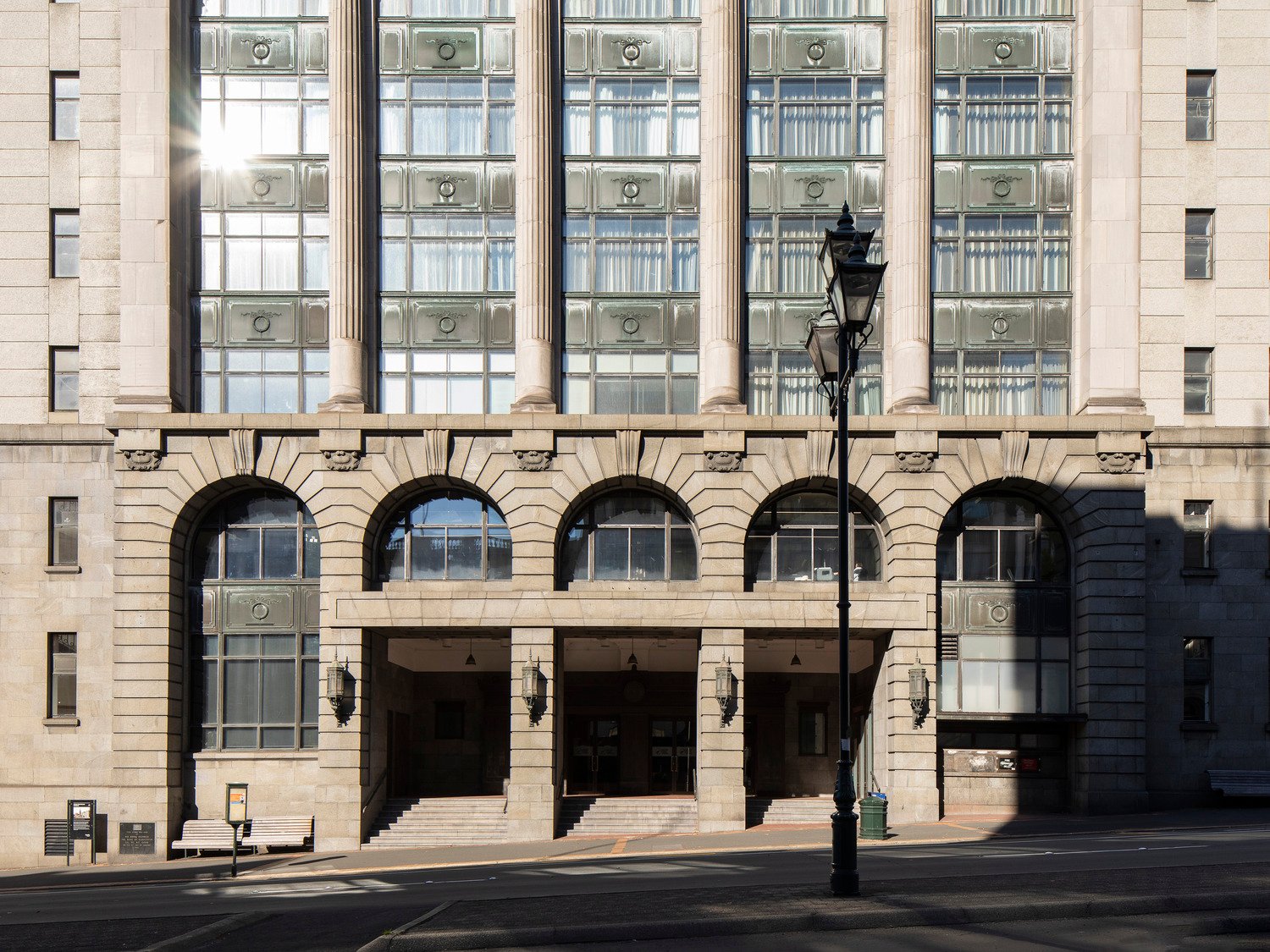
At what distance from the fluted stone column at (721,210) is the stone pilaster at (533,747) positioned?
773 cm

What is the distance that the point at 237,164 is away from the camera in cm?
3428

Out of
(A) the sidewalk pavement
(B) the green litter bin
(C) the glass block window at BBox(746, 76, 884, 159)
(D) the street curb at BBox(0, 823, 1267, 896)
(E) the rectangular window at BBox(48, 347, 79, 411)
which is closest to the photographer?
(D) the street curb at BBox(0, 823, 1267, 896)

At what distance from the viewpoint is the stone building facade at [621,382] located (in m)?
32.6

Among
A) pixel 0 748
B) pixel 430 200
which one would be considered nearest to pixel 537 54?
pixel 430 200

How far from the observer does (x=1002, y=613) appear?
3347 centimetres

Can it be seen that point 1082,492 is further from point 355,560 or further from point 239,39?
point 239,39

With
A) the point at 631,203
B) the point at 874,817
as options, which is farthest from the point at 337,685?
the point at 631,203

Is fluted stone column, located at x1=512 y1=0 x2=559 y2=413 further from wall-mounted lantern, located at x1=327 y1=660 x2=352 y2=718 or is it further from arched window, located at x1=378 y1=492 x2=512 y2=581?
wall-mounted lantern, located at x1=327 y1=660 x2=352 y2=718

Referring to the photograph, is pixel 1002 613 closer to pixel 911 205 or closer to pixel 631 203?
pixel 911 205

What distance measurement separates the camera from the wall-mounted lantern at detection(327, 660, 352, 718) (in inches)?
1249

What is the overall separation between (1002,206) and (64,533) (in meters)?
27.0

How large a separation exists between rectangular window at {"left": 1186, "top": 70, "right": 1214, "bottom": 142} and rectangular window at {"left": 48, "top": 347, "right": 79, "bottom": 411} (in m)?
31.2

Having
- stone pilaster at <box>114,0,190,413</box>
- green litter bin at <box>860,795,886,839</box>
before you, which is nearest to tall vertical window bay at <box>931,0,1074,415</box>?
green litter bin at <box>860,795,886,839</box>

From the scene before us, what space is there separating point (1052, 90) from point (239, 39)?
22.4 meters
